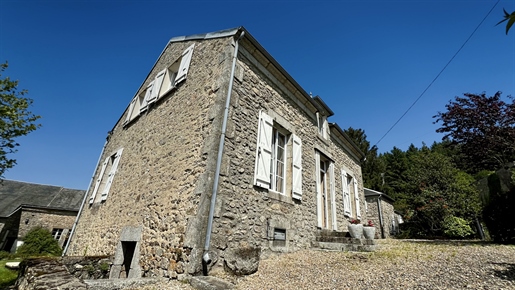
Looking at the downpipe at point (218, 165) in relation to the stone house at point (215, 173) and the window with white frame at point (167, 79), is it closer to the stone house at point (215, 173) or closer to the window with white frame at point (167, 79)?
the stone house at point (215, 173)

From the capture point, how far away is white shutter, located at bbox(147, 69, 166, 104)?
23.5ft

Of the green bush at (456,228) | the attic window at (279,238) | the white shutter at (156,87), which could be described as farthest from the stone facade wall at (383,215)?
the white shutter at (156,87)

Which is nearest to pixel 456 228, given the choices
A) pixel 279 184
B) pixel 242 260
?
pixel 279 184

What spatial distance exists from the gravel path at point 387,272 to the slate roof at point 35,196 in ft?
58.5

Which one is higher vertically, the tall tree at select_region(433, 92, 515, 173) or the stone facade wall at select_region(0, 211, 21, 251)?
the tall tree at select_region(433, 92, 515, 173)

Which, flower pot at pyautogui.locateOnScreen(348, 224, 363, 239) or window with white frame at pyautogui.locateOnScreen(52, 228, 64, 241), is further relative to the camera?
window with white frame at pyautogui.locateOnScreen(52, 228, 64, 241)

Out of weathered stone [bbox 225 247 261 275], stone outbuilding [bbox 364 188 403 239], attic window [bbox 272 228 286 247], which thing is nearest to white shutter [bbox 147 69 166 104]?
attic window [bbox 272 228 286 247]

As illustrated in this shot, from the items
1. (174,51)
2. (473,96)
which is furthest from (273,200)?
(473,96)

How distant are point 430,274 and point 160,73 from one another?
8110 millimetres

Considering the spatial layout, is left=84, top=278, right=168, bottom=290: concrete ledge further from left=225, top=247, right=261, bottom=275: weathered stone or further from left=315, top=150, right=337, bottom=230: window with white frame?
left=315, top=150, right=337, bottom=230: window with white frame

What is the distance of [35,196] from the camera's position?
16.8 m

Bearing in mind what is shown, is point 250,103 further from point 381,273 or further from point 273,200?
point 381,273

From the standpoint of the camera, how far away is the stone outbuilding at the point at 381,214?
48.0 feet

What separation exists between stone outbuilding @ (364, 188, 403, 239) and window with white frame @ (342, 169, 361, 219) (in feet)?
19.4
